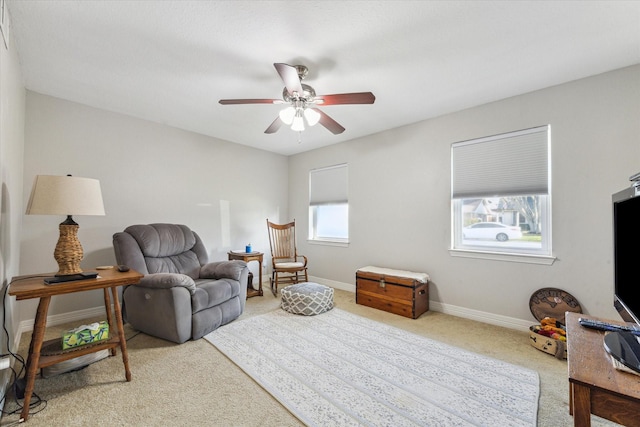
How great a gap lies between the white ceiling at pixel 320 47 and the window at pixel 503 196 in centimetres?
52

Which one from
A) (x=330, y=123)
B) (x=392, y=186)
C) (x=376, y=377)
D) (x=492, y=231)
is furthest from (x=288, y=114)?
(x=492, y=231)

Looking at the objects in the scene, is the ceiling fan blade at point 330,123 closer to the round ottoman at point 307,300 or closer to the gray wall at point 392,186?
the gray wall at point 392,186

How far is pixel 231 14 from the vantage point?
171 cm

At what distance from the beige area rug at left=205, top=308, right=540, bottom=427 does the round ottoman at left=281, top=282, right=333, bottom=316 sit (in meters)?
0.33

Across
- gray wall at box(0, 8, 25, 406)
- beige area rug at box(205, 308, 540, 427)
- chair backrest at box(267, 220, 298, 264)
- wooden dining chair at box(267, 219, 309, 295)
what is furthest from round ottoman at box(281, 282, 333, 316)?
gray wall at box(0, 8, 25, 406)

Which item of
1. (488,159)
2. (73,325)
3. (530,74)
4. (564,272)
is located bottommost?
(73,325)

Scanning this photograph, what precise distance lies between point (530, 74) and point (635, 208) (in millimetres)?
1731

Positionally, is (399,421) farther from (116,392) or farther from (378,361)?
(116,392)

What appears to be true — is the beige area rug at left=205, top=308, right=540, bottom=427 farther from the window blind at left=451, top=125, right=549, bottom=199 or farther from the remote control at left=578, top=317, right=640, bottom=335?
the window blind at left=451, top=125, right=549, bottom=199

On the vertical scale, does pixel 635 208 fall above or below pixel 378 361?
above

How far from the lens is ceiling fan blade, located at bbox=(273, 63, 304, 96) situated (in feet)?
5.78

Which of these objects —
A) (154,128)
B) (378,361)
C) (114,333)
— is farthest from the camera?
(154,128)

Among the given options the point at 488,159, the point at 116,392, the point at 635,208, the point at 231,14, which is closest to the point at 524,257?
the point at 488,159

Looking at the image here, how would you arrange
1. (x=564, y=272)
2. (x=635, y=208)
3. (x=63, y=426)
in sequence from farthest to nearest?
(x=564, y=272)
(x=63, y=426)
(x=635, y=208)
